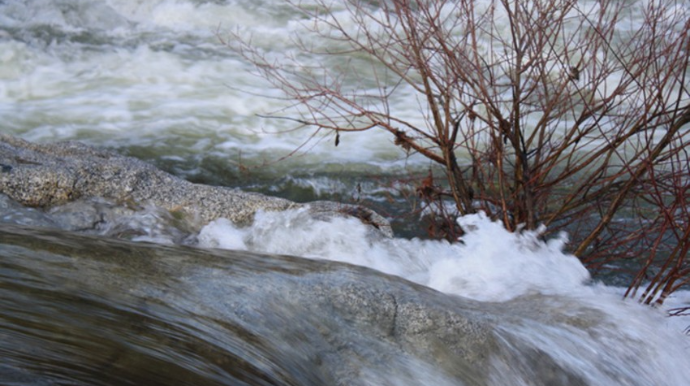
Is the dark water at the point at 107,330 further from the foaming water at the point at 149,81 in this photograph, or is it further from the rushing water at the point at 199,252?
the foaming water at the point at 149,81

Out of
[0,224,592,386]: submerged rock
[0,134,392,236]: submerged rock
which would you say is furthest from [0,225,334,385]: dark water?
[0,134,392,236]: submerged rock

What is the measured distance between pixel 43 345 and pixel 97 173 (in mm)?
2875

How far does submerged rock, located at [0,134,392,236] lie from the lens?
430 cm

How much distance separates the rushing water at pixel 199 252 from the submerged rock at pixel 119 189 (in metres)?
0.12

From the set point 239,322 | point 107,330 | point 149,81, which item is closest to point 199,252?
point 239,322

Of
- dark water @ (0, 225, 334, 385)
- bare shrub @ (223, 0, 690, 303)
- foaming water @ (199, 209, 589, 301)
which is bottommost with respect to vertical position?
dark water @ (0, 225, 334, 385)

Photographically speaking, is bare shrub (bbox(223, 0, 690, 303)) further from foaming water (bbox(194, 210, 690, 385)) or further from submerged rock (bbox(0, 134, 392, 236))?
submerged rock (bbox(0, 134, 392, 236))

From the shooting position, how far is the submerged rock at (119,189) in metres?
4.30

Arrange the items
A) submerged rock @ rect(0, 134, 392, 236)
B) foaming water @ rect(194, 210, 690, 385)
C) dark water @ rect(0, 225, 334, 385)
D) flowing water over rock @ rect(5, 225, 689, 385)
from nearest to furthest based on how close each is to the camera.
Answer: dark water @ rect(0, 225, 334, 385)
flowing water over rock @ rect(5, 225, 689, 385)
foaming water @ rect(194, 210, 690, 385)
submerged rock @ rect(0, 134, 392, 236)

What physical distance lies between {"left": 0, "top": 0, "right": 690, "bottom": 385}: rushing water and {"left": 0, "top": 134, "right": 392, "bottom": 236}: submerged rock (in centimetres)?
12

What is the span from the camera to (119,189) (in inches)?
180

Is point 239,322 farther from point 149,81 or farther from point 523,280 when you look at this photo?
point 149,81

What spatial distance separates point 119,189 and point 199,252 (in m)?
1.73

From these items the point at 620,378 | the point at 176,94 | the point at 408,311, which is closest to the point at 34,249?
the point at 408,311
